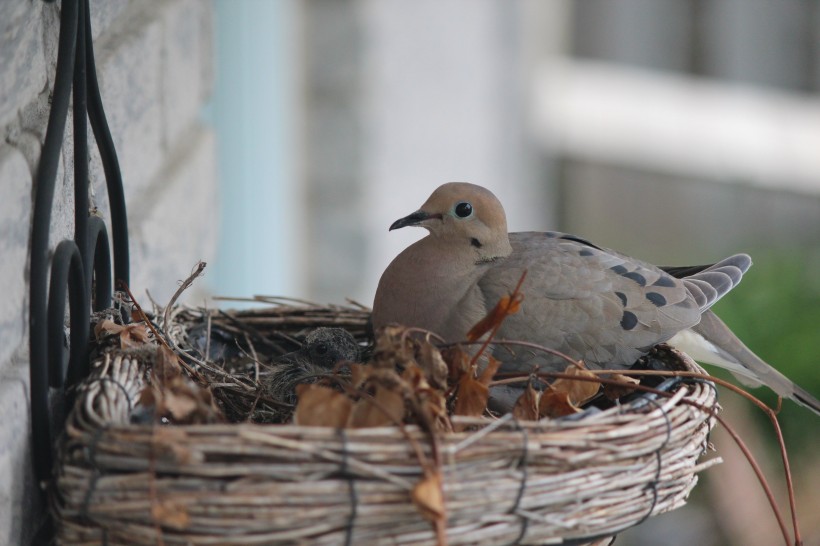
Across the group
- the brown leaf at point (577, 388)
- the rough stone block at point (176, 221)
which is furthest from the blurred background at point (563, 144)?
the brown leaf at point (577, 388)

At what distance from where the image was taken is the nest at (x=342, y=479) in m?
1.04

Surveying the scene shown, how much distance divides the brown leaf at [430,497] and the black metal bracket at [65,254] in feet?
1.45

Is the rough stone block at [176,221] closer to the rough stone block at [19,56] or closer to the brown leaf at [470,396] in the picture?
A: the rough stone block at [19,56]

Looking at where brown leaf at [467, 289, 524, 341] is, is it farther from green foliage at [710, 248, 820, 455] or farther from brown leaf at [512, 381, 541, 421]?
green foliage at [710, 248, 820, 455]

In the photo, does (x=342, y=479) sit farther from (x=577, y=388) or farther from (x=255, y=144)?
(x=255, y=144)

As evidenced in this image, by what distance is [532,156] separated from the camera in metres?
6.51

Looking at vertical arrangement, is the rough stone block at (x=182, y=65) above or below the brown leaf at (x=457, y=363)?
above

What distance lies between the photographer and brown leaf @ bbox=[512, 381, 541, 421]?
1307 mm

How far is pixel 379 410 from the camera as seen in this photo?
1.12 meters

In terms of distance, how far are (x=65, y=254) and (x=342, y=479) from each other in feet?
1.41

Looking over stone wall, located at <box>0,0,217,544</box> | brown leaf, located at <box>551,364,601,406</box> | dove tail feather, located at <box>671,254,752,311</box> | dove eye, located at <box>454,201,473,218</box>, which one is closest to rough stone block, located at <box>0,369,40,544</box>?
stone wall, located at <box>0,0,217,544</box>

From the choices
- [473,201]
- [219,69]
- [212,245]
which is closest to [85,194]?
[473,201]

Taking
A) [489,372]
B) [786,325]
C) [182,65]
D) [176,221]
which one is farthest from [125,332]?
[786,325]

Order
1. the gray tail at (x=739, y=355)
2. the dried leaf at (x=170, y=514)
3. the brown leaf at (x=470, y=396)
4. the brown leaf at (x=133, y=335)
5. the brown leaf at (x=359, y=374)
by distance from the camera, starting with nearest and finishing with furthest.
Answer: the dried leaf at (x=170, y=514), the brown leaf at (x=359, y=374), the brown leaf at (x=470, y=396), the brown leaf at (x=133, y=335), the gray tail at (x=739, y=355)
